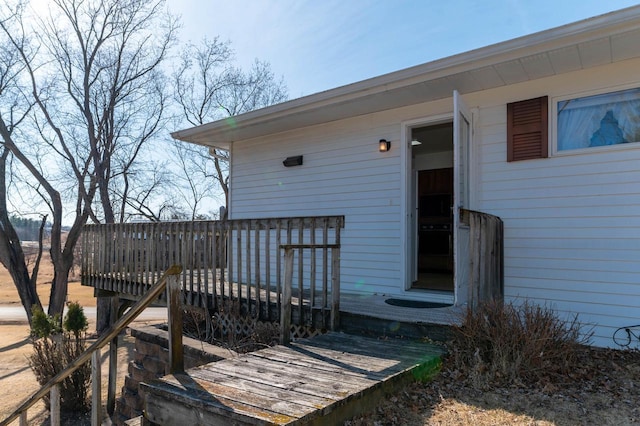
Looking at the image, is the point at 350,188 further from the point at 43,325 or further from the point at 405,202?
the point at 43,325

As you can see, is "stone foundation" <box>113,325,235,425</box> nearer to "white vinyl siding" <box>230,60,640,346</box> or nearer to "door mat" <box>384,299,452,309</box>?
"door mat" <box>384,299,452,309</box>

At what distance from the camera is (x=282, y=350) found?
11.3 feet

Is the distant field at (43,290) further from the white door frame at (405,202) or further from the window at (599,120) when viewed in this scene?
the window at (599,120)

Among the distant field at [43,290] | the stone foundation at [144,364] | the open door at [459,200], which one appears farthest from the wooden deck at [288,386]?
the distant field at [43,290]

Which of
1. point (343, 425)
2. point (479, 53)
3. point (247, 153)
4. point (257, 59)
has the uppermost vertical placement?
point (257, 59)

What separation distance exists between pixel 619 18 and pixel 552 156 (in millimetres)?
1422

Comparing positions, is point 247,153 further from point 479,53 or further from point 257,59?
point 257,59

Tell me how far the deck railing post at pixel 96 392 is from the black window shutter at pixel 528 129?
4583mm

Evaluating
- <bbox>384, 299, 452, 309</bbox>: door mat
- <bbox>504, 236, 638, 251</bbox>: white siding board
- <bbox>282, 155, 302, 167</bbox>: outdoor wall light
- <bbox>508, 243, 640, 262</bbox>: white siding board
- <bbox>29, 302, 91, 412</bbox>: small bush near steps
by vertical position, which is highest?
<bbox>282, 155, 302, 167</bbox>: outdoor wall light

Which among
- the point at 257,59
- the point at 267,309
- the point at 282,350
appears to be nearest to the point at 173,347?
the point at 282,350

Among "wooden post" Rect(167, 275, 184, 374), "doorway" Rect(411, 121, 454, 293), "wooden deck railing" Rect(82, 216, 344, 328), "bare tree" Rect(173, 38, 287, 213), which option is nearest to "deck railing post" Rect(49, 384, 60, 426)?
"wooden post" Rect(167, 275, 184, 374)

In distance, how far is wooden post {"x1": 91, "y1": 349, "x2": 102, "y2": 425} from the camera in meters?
3.25

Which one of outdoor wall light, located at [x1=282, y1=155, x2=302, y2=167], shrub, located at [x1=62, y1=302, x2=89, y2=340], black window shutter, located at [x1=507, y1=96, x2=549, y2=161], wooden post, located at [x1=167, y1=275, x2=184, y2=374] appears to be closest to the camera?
wooden post, located at [x1=167, y1=275, x2=184, y2=374]

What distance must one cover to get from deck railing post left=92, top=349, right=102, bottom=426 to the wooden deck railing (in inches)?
65.8
